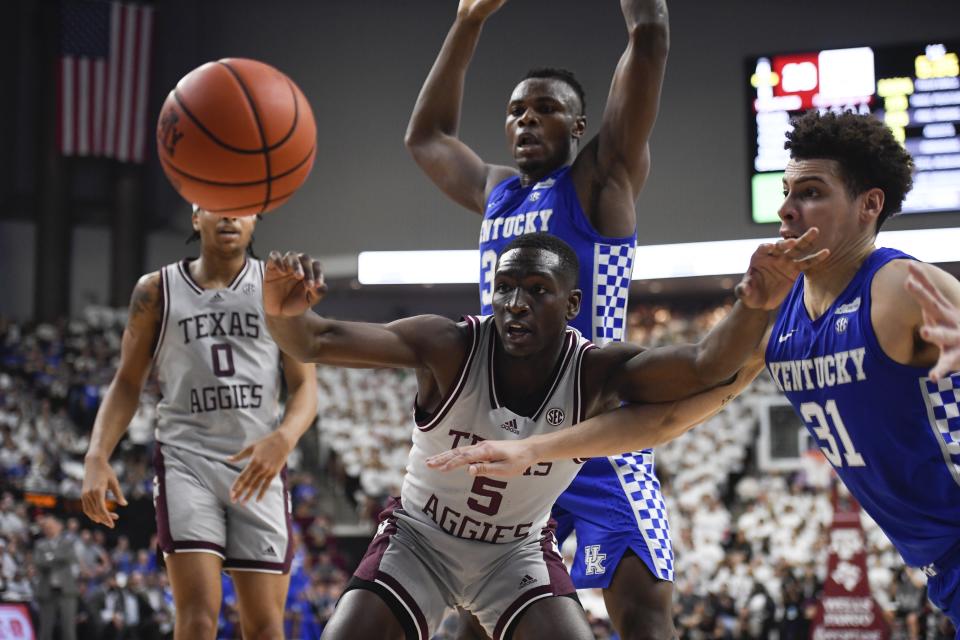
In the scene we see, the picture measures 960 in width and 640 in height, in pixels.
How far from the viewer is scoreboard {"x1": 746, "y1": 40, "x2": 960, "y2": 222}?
1486cm

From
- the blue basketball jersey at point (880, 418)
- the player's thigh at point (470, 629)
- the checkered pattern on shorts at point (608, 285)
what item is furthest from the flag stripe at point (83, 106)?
the blue basketball jersey at point (880, 418)

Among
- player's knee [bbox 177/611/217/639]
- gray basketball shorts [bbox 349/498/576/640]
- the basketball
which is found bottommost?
player's knee [bbox 177/611/217/639]

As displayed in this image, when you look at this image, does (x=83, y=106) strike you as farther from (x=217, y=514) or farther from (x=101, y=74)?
(x=217, y=514)

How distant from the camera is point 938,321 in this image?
9.23 ft

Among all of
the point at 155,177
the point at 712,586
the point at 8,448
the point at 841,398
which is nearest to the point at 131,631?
the point at 8,448

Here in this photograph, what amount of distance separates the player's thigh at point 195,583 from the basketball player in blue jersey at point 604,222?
151 cm

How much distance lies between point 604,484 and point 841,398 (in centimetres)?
106

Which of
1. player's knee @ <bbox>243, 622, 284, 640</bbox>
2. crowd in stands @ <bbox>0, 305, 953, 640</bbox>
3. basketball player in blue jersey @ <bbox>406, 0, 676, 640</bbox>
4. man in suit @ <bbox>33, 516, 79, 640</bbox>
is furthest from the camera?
crowd in stands @ <bbox>0, 305, 953, 640</bbox>

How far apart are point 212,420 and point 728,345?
102 inches

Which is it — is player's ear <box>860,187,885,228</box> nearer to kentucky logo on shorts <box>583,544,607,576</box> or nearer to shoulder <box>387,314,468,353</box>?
shoulder <box>387,314,468,353</box>

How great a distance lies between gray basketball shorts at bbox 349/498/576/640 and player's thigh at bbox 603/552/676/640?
28cm

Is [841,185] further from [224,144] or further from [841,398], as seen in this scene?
[224,144]

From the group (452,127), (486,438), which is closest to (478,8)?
(452,127)

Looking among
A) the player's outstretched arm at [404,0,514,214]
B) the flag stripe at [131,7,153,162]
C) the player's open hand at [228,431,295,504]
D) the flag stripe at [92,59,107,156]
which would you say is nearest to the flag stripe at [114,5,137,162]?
the flag stripe at [131,7,153,162]
